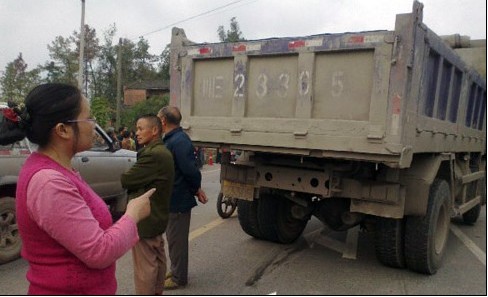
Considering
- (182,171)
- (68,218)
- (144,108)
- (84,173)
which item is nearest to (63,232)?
(68,218)

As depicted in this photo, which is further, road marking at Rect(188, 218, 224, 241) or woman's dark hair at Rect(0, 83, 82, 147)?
road marking at Rect(188, 218, 224, 241)

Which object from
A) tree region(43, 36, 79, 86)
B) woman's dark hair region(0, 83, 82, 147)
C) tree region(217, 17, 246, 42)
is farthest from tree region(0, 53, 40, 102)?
woman's dark hair region(0, 83, 82, 147)

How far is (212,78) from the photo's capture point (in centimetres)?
480

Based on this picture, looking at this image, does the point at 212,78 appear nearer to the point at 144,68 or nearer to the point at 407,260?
the point at 407,260

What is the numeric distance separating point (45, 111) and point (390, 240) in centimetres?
398

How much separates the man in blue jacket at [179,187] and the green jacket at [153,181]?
513mm

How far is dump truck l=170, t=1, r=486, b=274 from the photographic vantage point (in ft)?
12.3

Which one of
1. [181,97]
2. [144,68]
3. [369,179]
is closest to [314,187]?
[369,179]

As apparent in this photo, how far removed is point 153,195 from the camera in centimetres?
344

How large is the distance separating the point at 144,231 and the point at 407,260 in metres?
2.94

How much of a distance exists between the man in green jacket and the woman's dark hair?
1.73 metres

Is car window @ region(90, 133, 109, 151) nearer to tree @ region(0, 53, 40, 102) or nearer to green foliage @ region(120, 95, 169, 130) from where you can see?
green foliage @ region(120, 95, 169, 130)

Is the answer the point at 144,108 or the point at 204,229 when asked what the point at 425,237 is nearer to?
the point at 204,229

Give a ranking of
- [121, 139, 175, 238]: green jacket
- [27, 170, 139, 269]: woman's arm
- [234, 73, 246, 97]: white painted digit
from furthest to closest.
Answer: [234, 73, 246, 97]: white painted digit → [121, 139, 175, 238]: green jacket → [27, 170, 139, 269]: woman's arm
